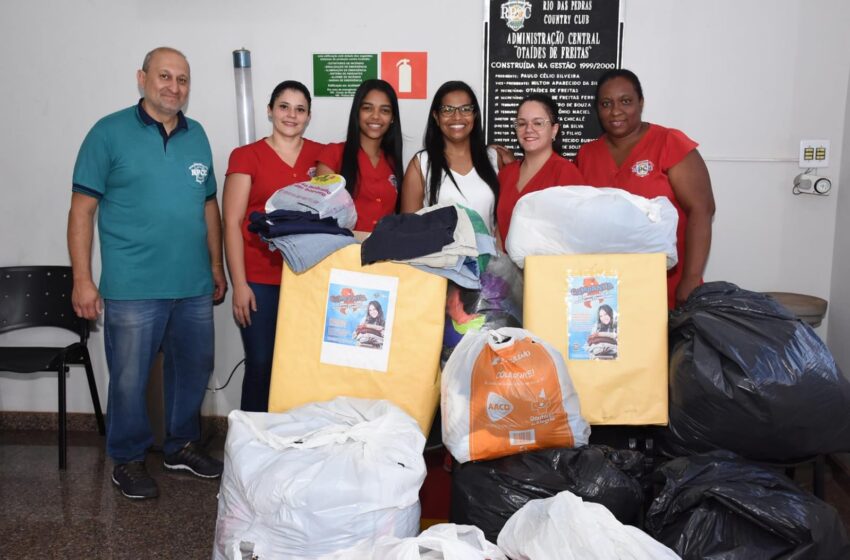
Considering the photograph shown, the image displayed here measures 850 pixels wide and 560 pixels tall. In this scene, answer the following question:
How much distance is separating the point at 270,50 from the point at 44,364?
1669mm

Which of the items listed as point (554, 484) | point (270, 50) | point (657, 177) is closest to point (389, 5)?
point (270, 50)

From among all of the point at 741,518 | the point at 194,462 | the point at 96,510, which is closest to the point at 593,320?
the point at 741,518

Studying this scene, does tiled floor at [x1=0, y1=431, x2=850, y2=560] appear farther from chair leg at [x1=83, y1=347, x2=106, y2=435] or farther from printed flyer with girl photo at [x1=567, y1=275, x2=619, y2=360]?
printed flyer with girl photo at [x1=567, y1=275, x2=619, y2=360]

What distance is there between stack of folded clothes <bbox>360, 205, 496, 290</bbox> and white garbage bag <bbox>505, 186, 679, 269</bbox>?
16cm

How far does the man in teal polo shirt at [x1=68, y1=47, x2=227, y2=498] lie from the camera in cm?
265

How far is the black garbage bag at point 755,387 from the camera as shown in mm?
1880

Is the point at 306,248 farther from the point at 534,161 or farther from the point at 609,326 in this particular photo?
the point at 534,161

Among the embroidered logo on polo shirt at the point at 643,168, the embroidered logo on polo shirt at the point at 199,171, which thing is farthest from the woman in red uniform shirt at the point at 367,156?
the embroidered logo on polo shirt at the point at 643,168

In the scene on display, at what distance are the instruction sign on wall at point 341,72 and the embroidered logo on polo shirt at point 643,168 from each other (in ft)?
4.04

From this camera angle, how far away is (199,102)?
3219 millimetres

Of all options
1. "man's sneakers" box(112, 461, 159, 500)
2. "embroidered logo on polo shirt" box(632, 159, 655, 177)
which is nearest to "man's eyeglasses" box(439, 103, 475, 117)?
"embroidered logo on polo shirt" box(632, 159, 655, 177)

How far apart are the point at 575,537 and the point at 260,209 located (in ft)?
5.61

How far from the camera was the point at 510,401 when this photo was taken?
1.87 metres

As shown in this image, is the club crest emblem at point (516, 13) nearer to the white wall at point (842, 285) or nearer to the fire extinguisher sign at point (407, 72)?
the fire extinguisher sign at point (407, 72)
